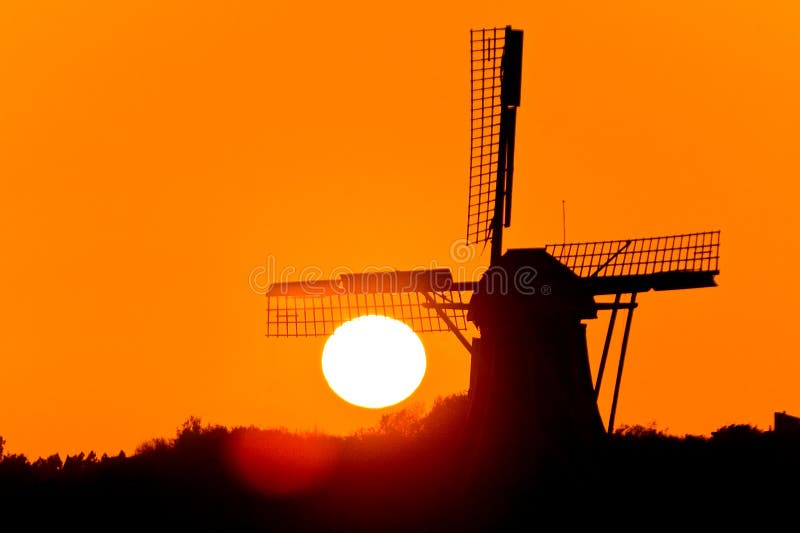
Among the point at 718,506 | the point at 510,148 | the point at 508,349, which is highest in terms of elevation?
the point at 510,148

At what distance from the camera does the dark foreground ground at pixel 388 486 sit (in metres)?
34.9

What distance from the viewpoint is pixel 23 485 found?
41469mm

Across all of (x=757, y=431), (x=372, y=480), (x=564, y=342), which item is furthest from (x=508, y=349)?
(x=757, y=431)

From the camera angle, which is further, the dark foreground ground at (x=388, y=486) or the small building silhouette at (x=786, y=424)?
the small building silhouette at (x=786, y=424)

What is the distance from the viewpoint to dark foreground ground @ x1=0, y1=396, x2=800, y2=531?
1374 inches

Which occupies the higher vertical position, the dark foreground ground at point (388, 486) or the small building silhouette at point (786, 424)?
the small building silhouette at point (786, 424)

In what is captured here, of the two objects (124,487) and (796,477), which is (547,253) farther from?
(124,487)

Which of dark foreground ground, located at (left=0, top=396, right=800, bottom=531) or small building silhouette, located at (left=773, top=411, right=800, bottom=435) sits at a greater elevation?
small building silhouette, located at (left=773, top=411, right=800, bottom=435)

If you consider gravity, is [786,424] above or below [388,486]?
above

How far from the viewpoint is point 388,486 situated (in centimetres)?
3903

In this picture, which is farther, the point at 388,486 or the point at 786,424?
the point at 786,424

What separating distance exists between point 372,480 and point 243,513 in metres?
3.27

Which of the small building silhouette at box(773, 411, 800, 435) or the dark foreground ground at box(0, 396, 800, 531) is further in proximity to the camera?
the small building silhouette at box(773, 411, 800, 435)

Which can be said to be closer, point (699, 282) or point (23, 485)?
point (699, 282)
